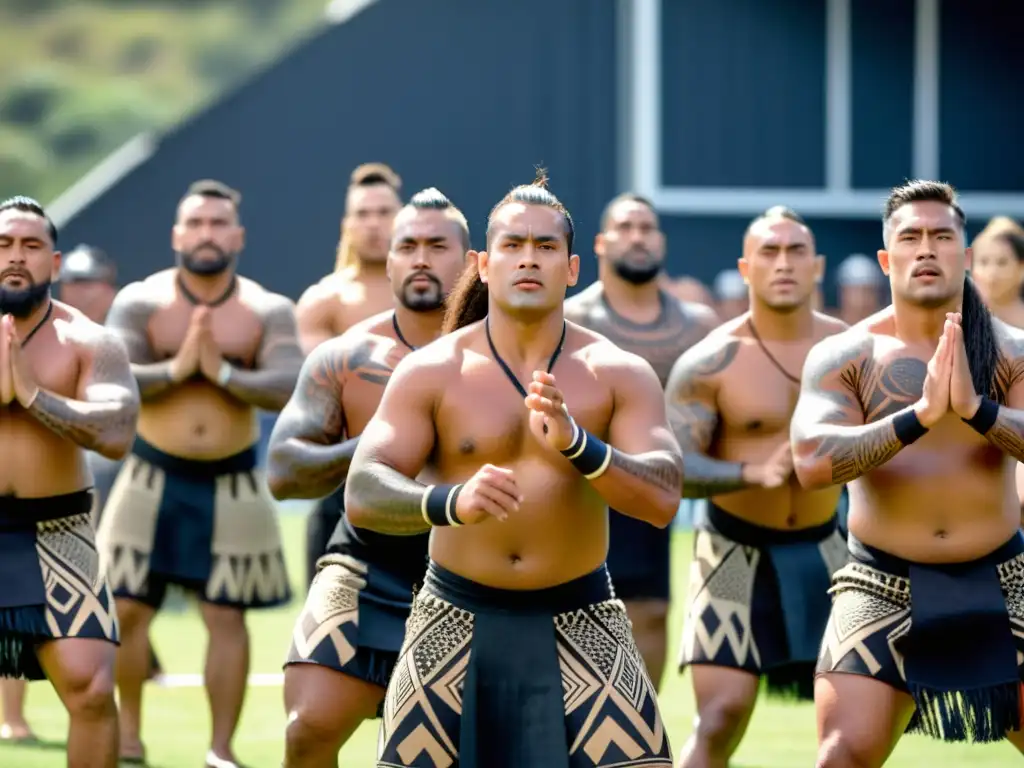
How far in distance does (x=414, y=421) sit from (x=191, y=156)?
53.9 ft

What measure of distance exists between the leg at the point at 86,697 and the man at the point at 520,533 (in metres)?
1.66

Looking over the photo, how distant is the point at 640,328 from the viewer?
29.3 ft

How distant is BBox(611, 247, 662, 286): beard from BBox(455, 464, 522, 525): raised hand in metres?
4.52

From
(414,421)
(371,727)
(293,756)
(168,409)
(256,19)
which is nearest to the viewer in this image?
(414,421)

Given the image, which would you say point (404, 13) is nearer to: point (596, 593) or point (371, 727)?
point (371, 727)

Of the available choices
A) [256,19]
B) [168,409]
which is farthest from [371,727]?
[256,19]

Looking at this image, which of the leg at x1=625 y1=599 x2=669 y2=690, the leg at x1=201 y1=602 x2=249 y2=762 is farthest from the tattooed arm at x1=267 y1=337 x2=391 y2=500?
the leg at x1=625 y1=599 x2=669 y2=690

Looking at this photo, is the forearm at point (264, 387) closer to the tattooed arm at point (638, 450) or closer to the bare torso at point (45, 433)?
the bare torso at point (45, 433)

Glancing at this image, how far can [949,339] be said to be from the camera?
541 cm

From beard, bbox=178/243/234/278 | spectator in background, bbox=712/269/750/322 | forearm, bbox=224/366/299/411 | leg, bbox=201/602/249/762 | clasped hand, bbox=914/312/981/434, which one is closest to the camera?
clasped hand, bbox=914/312/981/434

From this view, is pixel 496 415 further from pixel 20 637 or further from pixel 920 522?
pixel 20 637

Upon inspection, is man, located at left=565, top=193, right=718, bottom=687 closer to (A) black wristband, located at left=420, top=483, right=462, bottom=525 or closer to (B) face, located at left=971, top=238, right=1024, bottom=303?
(B) face, located at left=971, top=238, right=1024, bottom=303

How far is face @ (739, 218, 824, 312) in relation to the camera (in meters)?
7.61

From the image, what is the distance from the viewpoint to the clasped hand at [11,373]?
20.9ft
